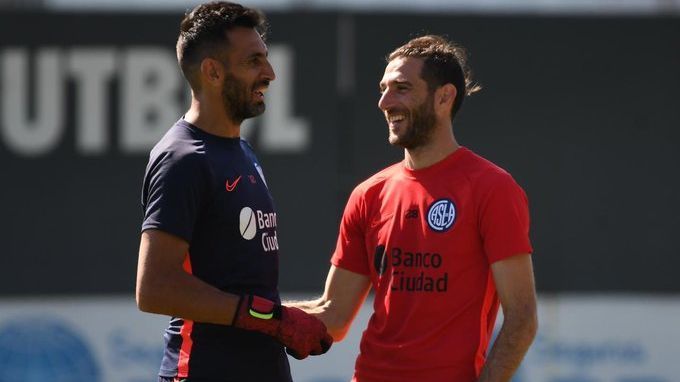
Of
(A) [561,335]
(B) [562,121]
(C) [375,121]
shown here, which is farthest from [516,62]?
(A) [561,335]

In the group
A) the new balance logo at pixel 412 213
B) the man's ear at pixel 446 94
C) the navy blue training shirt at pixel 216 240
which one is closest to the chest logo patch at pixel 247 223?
the navy blue training shirt at pixel 216 240

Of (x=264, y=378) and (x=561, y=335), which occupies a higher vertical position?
(x=264, y=378)

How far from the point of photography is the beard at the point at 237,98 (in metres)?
3.87

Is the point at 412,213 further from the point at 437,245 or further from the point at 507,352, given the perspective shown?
the point at 507,352

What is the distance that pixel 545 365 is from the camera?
743 centimetres

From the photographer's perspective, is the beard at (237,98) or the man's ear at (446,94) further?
the man's ear at (446,94)

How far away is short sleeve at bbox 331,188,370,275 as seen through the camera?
4203mm

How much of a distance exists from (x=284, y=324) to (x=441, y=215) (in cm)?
61

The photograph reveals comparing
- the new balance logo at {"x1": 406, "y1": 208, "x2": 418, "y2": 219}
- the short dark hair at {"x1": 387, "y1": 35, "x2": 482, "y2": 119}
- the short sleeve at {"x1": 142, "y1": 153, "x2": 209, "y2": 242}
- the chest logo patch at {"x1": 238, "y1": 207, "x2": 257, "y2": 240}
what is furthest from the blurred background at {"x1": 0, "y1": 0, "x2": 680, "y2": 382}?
the short sleeve at {"x1": 142, "y1": 153, "x2": 209, "y2": 242}

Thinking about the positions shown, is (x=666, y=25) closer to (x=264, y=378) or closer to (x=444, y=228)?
(x=444, y=228)

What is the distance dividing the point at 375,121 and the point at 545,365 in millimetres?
1736

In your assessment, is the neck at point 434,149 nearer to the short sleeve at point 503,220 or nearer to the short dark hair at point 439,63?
the short dark hair at point 439,63

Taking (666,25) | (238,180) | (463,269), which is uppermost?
(666,25)

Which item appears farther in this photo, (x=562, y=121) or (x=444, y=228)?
(x=562, y=121)
